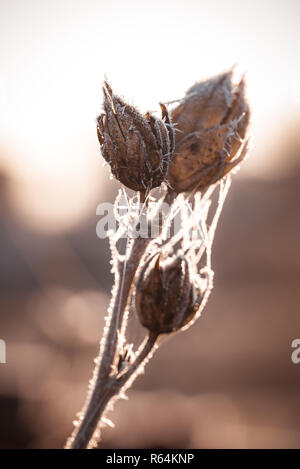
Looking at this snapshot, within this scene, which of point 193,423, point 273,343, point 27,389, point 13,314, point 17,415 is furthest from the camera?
point 273,343

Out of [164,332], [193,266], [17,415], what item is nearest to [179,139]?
[193,266]

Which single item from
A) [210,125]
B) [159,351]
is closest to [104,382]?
[210,125]

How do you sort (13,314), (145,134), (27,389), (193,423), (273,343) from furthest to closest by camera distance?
(273,343)
(13,314)
(193,423)
(27,389)
(145,134)

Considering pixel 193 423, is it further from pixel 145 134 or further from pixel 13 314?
pixel 145 134

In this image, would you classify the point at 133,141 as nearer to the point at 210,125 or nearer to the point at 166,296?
the point at 210,125

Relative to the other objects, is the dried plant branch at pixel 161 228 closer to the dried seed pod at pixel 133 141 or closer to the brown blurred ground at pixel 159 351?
the dried seed pod at pixel 133 141

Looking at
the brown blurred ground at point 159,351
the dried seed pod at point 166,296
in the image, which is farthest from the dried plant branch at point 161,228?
the brown blurred ground at point 159,351

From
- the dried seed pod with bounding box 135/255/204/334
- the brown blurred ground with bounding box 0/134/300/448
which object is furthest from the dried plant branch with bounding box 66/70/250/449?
the brown blurred ground with bounding box 0/134/300/448

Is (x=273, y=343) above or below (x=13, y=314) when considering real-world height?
below
